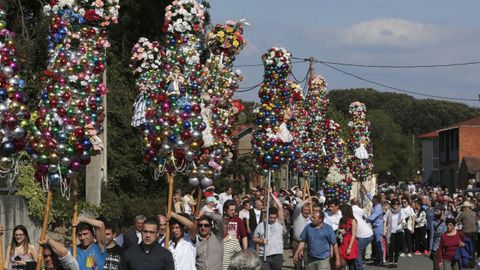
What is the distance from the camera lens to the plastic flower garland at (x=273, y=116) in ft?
65.7

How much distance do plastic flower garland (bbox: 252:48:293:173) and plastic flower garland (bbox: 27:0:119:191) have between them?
7.63 metres

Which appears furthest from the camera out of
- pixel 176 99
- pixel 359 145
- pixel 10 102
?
pixel 359 145

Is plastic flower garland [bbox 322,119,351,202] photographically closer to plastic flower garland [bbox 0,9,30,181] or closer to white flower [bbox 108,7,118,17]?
white flower [bbox 108,7,118,17]

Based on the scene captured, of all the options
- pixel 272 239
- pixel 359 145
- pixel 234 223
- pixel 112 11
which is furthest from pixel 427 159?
pixel 112 11

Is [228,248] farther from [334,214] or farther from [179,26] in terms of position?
[334,214]

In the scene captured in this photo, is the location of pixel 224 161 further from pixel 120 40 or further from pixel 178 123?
pixel 120 40

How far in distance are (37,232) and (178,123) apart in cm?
677

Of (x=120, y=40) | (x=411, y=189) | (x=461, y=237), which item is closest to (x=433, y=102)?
(x=411, y=189)

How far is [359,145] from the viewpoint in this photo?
3234cm

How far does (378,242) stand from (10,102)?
15.6 metres

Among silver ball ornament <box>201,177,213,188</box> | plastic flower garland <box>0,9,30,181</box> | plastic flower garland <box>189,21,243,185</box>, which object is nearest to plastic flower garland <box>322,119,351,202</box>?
plastic flower garland <box>189,21,243,185</box>

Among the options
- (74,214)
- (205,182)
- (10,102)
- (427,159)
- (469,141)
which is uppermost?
(469,141)

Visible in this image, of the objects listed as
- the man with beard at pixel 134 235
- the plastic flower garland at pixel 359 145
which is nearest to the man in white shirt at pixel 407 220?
the plastic flower garland at pixel 359 145

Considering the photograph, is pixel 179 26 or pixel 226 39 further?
pixel 226 39
